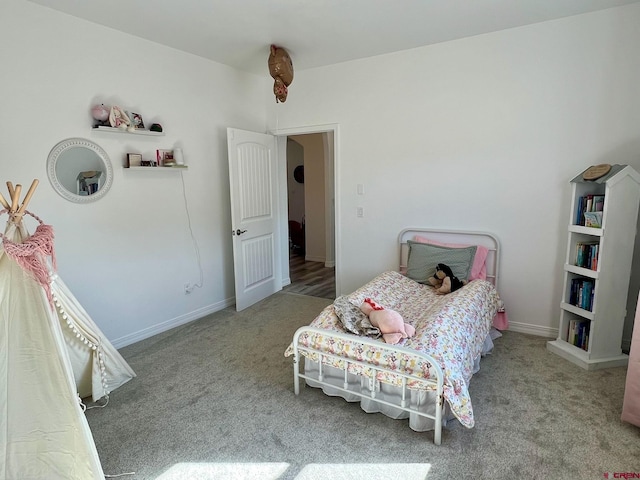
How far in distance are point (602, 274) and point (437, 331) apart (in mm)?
1434

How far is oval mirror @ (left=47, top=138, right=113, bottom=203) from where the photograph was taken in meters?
2.77

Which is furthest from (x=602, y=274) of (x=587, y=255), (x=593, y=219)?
(x=593, y=219)

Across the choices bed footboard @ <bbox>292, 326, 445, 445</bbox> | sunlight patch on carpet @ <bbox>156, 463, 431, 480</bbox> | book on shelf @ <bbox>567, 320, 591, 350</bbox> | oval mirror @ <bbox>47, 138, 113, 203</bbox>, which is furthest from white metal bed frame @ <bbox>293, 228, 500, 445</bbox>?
oval mirror @ <bbox>47, 138, 113, 203</bbox>

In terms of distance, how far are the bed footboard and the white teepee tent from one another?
3.96ft

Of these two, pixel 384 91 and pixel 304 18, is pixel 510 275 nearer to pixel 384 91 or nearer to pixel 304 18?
pixel 384 91

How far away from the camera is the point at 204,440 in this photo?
81.7 inches

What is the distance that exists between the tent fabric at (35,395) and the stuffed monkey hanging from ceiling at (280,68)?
7.94 feet

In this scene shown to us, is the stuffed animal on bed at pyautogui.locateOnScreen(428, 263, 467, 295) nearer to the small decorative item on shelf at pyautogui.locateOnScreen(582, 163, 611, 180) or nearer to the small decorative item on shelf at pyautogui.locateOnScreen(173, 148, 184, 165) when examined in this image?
the small decorative item on shelf at pyautogui.locateOnScreen(582, 163, 611, 180)

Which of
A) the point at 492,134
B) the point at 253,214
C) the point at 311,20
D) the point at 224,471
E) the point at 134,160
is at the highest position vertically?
Result: the point at 311,20

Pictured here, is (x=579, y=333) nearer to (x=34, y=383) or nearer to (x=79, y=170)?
(x=34, y=383)

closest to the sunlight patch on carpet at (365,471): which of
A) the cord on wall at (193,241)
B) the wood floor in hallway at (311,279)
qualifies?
the cord on wall at (193,241)

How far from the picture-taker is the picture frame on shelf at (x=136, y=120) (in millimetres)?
3143

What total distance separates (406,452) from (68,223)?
112 inches

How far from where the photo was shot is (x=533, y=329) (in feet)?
11.1
